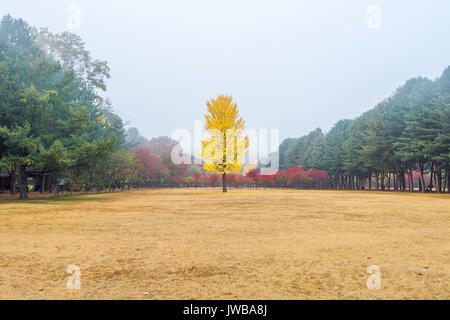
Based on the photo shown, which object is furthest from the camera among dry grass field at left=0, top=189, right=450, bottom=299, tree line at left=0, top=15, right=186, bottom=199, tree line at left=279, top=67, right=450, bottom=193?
tree line at left=279, top=67, right=450, bottom=193

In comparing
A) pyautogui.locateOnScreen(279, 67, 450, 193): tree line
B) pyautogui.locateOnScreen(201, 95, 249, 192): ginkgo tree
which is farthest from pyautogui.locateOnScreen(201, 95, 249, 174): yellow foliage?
pyautogui.locateOnScreen(279, 67, 450, 193): tree line

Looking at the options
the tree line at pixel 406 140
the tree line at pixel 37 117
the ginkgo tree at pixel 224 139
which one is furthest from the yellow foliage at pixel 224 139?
the tree line at pixel 406 140

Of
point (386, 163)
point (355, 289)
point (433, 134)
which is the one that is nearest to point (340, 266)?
point (355, 289)

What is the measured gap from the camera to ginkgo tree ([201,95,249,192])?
142 feet

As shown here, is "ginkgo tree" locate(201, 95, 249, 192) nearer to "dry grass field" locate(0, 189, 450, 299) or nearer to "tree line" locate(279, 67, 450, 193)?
"tree line" locate(279, 67, 450, 193)

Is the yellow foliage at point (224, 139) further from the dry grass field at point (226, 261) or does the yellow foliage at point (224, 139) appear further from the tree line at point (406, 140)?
the dry grass field at point (226, 261)

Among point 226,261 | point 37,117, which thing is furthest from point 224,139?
point 226,261

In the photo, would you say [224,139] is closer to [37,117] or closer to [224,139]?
[224,139]

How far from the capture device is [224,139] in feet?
144

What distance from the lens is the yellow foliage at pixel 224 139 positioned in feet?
142

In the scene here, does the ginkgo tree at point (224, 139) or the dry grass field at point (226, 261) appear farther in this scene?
the ginkgo tree at point (224, 139)

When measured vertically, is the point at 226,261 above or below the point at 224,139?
below

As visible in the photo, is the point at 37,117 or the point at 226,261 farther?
the point at 37,117

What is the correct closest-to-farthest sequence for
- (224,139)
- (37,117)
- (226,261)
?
1. (226,261)
2. (37,117)
3. (224,139)
